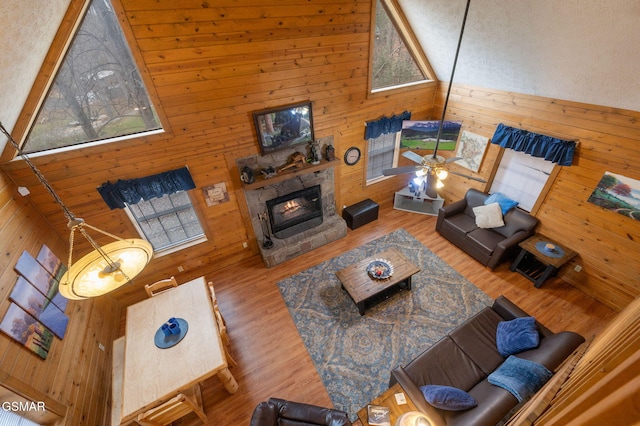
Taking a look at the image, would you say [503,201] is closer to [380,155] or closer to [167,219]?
[380,155]

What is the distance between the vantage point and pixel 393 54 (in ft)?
17.2

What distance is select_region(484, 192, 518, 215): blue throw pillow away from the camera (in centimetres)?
494

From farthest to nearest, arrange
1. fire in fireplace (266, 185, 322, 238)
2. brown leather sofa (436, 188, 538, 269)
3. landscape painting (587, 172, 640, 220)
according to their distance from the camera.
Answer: fire in fireplace (266, 185, 322, 238) → brown leather sofa (436, 188, 538, 269) → landscape painting (587, 172, 640, 220)

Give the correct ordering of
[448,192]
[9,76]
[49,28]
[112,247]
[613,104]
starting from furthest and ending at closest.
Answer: [448,192] → [613,104] → [49,28] → [9,76] → [112,247]

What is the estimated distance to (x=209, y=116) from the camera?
404 centimetres

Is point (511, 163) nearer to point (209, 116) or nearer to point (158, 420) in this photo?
point (209, 116)

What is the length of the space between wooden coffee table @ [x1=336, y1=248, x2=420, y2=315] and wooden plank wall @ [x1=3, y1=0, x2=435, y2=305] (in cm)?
222

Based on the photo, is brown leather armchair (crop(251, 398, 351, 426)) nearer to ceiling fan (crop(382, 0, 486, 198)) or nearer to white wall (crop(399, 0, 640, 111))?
ceiling fan (crop(382, 0, 486, 198))

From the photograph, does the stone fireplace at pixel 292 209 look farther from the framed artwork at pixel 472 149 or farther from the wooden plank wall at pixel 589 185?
the wooden plank wall at pixel 589 185

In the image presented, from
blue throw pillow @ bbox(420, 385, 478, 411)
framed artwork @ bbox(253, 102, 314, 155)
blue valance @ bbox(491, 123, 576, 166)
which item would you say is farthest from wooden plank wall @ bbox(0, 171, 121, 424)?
blue valance @ bbox(491, 123, 576, 166)

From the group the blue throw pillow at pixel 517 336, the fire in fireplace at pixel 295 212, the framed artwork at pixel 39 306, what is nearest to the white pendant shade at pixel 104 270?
the framed artwork at pixel 39 306

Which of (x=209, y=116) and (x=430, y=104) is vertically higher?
(x=209, y=116)

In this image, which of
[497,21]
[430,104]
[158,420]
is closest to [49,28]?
[158,420]

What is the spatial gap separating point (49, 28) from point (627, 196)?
7.20 m
